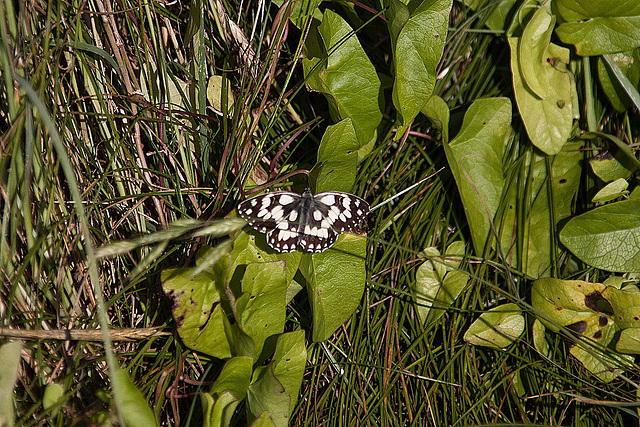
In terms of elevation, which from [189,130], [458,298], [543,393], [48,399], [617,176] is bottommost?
[543,393]

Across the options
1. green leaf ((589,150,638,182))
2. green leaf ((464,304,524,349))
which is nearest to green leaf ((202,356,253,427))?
green leaf ((464,304,524,349))

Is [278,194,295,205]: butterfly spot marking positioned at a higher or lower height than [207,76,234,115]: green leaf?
lower

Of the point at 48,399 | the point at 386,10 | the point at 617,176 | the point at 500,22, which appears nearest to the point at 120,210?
the point at 48,399

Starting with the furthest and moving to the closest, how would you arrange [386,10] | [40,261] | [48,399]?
[386,10]
[40,261]
[48,399]

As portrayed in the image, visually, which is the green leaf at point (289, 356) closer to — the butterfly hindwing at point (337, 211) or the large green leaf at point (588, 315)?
the butterfly hindwing at point (337, 211)

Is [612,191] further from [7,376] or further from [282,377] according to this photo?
[7,376]

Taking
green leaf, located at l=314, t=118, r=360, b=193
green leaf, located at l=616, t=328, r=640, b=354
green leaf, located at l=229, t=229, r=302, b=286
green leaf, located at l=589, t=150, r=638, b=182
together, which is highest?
green leaf, located at l=314, t=118, r=360, b=193

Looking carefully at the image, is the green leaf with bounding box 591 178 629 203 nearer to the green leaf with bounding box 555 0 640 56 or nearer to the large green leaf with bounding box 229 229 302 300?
the green leaf with bounding box 555 0 640 56

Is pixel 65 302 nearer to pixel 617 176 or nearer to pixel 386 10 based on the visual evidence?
pixel 386 10
